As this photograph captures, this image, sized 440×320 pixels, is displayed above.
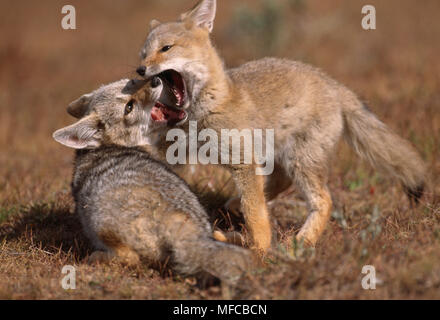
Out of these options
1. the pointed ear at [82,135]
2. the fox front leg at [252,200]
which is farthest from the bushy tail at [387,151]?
the pointed ear at [82,135]

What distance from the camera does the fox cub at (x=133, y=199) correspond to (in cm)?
329

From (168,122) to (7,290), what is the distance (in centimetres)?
200

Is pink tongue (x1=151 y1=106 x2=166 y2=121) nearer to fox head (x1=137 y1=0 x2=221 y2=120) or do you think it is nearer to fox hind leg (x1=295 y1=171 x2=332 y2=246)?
fox head (x1=137 y1=0 x2=221 y2=120)

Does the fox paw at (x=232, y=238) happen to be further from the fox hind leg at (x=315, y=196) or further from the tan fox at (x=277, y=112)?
the fox hind leg at (x=315, y=196)

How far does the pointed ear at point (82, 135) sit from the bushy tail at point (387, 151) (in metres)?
2.44

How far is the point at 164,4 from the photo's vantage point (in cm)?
1894

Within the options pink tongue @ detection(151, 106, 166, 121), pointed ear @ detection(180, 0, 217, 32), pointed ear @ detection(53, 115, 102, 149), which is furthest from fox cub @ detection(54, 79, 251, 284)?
pointed ear @ detection(180, 0, 217, 32)

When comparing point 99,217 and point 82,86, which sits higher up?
point 82,86

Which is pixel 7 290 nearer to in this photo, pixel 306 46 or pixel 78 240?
pixel 78 240

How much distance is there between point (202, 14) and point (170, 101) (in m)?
0.91

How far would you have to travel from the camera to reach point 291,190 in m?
5.72

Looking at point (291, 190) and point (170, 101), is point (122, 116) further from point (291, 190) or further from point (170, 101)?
point (291, 190)
